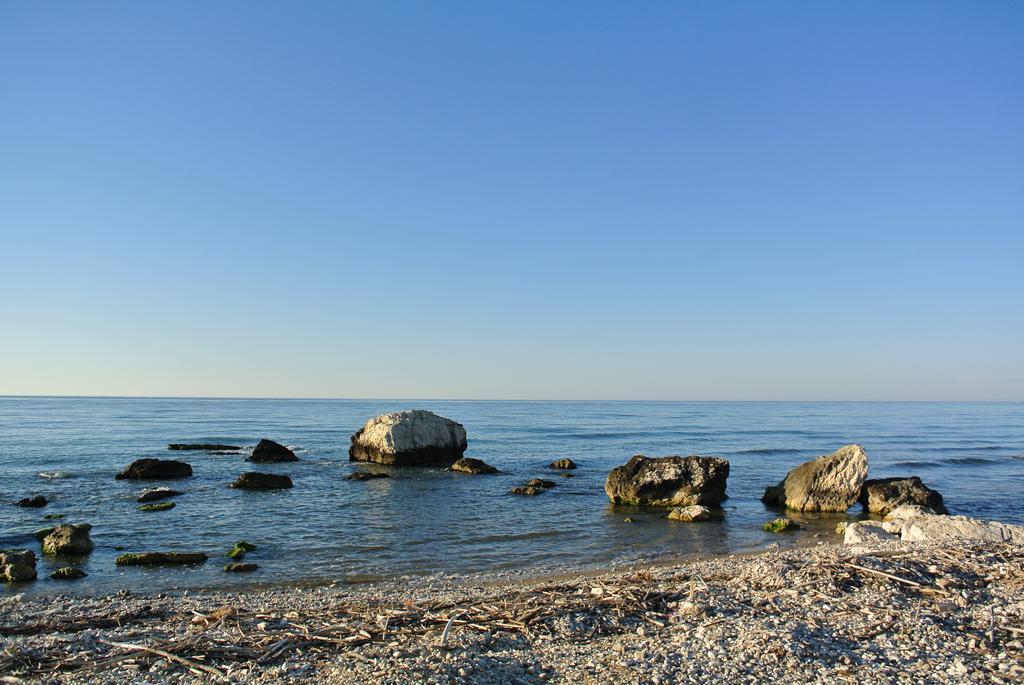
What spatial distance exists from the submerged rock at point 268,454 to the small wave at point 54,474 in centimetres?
939

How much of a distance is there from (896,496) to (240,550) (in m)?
20.9

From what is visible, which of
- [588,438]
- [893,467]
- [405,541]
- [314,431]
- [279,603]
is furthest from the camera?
[314,431]

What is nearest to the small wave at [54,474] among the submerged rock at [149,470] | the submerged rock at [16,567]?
the submerged rock at [149,470]

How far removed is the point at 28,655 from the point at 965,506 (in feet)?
93.4

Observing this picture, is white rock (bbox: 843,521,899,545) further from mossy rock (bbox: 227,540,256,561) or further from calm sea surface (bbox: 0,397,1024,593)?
mossy rock (bbox: 227,540,256,561)

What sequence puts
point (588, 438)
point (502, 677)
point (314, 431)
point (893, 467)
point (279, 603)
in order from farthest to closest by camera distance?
1. point (314, 431)
2. point (588, 438)
3. point (893, 467)
4. point (279, 603)
5. point (502, 677)

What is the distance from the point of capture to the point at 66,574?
1388 cm

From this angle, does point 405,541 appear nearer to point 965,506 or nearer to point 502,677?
point 502,677

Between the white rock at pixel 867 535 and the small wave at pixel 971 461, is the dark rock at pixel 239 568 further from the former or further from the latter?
the small wave at pixel 971 461

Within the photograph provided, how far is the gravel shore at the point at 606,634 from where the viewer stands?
6.97m

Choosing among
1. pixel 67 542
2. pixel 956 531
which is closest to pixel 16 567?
pixel 67 542

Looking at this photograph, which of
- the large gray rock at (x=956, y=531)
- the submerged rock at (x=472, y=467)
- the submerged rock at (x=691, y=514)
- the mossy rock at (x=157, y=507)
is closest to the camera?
the large gray rock at (x=956, y=531)

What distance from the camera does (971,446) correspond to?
50719 mm

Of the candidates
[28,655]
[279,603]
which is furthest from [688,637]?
[28,655]
